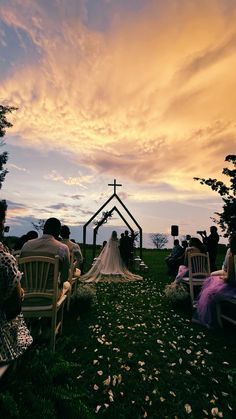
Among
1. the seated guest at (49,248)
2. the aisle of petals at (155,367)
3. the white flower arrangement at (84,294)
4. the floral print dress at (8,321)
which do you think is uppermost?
the seated guest at (49,248)

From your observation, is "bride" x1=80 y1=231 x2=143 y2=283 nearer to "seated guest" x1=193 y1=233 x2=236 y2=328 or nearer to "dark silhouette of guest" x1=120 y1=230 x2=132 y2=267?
"dark silhouette of guest" x1=120 y1=230 x2=132 y2=267

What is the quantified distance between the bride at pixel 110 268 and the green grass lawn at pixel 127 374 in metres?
8.17

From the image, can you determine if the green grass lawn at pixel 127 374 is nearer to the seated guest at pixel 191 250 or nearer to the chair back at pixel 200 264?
the chair back at pixel 200 264

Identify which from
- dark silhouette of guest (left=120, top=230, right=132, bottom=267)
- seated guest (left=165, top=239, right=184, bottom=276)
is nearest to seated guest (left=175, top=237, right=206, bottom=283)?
seated guest (left=165, top=239, right=184, bottom=276)

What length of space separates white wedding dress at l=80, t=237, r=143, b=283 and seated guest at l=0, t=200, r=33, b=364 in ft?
38.9

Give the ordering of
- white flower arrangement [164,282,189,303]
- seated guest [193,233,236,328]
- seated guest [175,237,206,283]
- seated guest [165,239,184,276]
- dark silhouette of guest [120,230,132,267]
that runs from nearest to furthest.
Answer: seated guest [193,233,236,328] → white flower arrangement [164,282,189,303] → seated guest [175,237,206,283] → seated guest [165,239,184,276] → dark silhouette of guest [120,230,132,267]

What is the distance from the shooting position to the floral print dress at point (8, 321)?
281cm

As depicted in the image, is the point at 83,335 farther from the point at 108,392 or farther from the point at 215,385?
the point at 215,385

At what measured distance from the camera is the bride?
15.4m

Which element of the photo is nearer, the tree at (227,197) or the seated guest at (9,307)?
the seated guest at (9,307)

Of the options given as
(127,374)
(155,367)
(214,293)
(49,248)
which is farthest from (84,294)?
(127,374)

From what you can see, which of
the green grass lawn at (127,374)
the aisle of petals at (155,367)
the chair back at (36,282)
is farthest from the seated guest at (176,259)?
the chair back at (36,282)

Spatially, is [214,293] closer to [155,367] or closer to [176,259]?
[155,367]

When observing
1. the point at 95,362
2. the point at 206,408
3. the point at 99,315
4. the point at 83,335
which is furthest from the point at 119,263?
the point at 206,408
